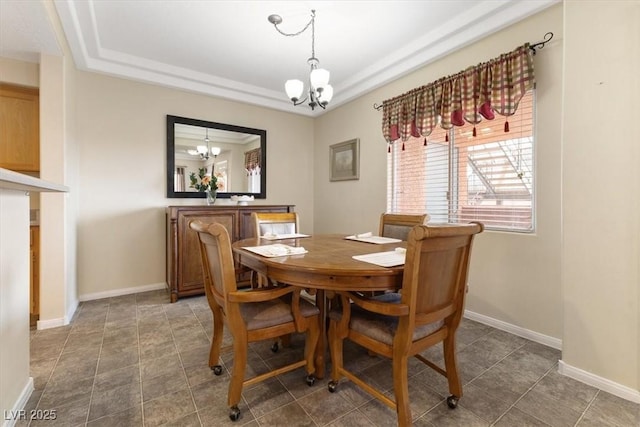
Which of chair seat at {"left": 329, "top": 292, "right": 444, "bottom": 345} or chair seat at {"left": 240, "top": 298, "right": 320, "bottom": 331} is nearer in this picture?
chair seat at {"left": 329, "top": 292, "right": 444, "bottom": 345}

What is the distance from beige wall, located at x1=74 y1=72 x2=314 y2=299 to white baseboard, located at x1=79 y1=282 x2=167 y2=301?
0.02 metres

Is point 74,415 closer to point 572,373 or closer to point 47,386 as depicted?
point 47,386

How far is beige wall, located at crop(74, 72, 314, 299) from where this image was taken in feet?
10.3

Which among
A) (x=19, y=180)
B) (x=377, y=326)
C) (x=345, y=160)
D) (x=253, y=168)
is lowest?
(x=377, y=326)

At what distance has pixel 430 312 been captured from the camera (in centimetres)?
130

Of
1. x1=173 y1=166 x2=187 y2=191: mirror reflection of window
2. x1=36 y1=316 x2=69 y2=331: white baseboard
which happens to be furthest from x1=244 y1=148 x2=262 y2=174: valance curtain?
x1=36 y1=316 x2=69 y2=331: white baseboard

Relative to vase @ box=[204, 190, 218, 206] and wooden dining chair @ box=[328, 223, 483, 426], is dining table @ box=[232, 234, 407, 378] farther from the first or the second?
vase @ box=[204, 190, 218, 206]

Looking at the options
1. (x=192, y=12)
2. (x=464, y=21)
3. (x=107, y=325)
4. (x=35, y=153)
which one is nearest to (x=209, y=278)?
(x=107, y=325)

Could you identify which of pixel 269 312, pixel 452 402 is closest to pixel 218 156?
pixel 269 312

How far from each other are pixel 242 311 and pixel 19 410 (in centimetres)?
116

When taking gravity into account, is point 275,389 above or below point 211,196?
below

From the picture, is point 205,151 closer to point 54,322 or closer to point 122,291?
point 122,291

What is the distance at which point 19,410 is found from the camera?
141cm

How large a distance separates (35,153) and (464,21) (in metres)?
4.09
